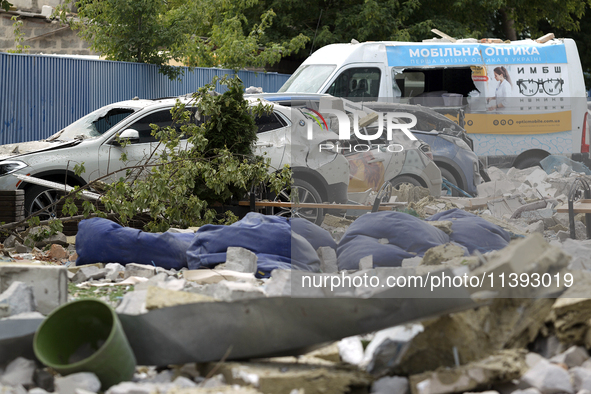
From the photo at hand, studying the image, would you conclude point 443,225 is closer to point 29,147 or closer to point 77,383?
point 77,383

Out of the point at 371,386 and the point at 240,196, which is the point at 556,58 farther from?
the point at 371,386

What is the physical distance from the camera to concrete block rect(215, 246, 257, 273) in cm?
539

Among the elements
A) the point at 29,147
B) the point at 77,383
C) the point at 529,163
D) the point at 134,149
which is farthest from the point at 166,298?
the point at 29,147

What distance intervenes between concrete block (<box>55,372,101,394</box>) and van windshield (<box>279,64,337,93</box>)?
7804 millimetres

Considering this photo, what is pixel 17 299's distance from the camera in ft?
12.5

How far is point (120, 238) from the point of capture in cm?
576

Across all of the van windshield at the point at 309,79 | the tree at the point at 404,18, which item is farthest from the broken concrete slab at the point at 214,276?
the tree at the point at 404,18

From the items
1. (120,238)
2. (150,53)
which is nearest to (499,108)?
(120,238)

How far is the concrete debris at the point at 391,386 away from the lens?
3.00m

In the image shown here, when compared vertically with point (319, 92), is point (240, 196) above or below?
below

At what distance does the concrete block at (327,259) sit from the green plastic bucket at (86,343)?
7.72 ft

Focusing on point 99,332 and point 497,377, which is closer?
point 497,377

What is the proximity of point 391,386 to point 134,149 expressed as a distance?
20.2 ft

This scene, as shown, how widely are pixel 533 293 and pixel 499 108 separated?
151 inches
